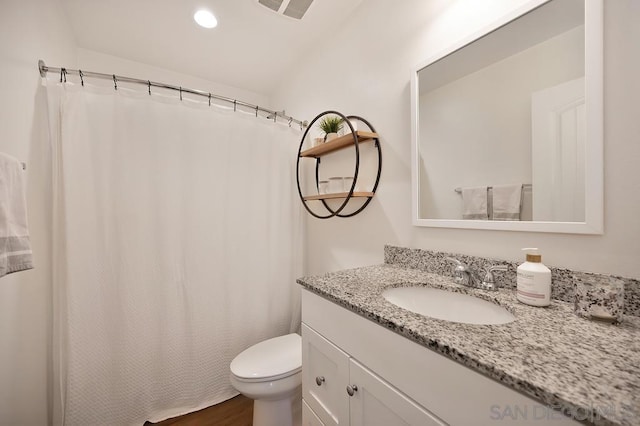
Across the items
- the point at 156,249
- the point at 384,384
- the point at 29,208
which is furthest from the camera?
the point at 156,249

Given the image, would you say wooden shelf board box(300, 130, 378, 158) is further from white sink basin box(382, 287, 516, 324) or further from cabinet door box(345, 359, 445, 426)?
cabinet door box(345, 359, 445, 426)

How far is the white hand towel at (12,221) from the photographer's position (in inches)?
27.3

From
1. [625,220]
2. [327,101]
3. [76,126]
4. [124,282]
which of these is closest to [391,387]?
[625,220]

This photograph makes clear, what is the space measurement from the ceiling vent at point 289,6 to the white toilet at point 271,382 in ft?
6.44

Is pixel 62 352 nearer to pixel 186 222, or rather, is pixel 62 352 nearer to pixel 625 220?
pixel 186 222

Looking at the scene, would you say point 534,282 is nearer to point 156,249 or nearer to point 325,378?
point 325,378

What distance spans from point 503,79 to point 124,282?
6.29 feet

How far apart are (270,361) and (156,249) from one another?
873 millimetres

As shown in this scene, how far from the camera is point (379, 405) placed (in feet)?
2.07

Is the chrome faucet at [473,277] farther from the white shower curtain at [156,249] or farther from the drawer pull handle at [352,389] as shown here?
the white shower curtain at [156,249]

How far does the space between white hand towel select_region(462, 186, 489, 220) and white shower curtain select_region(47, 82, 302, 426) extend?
1.17 metres

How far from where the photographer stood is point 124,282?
122 centimetres

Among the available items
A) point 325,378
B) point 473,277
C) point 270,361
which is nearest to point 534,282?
point 473,277

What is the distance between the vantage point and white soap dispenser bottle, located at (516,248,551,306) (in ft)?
2.15
